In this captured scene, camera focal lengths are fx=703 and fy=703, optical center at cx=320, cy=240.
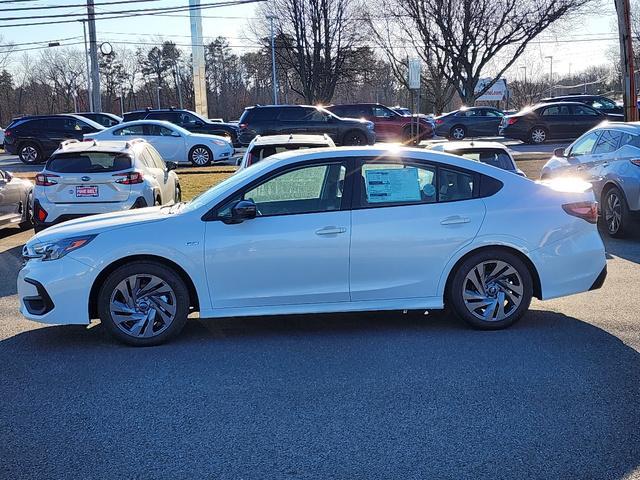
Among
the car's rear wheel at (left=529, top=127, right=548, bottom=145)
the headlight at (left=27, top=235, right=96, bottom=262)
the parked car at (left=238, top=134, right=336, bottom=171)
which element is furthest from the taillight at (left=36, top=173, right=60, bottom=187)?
the car's rear wheel at (left=529, top=127, right=548, bottom=145)

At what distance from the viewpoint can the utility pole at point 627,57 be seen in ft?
55.9

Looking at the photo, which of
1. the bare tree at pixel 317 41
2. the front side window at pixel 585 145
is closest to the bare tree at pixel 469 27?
the bare tree at pixel 317 41

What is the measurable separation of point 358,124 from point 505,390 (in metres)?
20.7

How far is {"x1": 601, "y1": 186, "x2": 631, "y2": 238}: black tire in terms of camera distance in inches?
383

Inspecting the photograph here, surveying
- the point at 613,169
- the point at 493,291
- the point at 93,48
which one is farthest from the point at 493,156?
the point at 93,48

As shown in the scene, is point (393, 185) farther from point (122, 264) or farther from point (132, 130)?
point (132, 130)

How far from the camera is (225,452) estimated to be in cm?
374

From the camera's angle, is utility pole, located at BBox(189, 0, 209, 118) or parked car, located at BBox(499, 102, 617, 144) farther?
utility pole, located at BBox(189, 0, 209, 118)

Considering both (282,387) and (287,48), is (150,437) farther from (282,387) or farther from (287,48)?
(287,48)

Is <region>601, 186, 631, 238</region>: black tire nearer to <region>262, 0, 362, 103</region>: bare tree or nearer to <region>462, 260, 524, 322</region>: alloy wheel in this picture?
<region>462, 260, 524, 322</region>: alloy wheel

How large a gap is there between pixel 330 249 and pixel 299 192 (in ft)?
1.90

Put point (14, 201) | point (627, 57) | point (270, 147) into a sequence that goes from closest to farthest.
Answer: point (270, 147) < point (14, 201) < point (627, 57)

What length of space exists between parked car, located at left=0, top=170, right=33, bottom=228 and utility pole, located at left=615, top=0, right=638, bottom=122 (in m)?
13.6

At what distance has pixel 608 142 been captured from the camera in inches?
415
